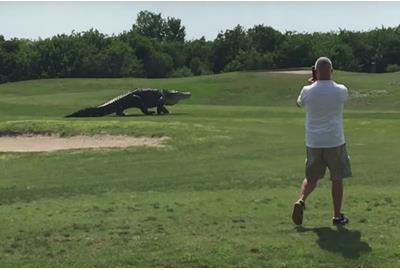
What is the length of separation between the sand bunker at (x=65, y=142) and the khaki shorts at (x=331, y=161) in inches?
497

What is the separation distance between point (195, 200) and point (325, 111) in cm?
333

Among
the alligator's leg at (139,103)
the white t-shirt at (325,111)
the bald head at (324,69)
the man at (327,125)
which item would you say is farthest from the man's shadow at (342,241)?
the alligator's leg at (139,103)

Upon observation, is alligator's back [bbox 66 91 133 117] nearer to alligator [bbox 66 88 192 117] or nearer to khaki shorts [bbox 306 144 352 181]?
alligator [bbox 66 88 192 117]

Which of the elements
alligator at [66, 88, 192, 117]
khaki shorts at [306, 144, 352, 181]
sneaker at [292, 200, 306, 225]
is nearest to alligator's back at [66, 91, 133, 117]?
alligator at [66, 88, 192, 117]

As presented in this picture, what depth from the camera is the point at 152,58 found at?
99.6m

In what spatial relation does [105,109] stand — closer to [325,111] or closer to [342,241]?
[325,111]

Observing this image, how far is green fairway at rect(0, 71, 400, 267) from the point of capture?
7.35 m

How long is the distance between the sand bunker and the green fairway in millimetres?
658

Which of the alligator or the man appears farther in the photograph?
the alligator

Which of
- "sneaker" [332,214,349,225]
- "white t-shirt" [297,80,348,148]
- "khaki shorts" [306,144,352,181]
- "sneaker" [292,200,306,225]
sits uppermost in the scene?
"white t-shirt" [297,80,348,148]

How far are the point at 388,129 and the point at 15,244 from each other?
17.8m

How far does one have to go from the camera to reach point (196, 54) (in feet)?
342

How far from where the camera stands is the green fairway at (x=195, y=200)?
7.35 metres

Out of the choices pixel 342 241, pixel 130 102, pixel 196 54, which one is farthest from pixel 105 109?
pixel 196 54
